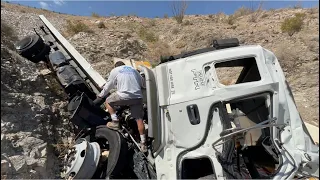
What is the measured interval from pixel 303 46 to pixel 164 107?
10453mm

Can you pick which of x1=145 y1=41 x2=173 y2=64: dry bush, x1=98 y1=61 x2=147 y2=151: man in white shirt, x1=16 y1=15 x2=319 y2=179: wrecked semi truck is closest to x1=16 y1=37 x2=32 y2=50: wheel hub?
x1=98 y1=61 x2=147 y2=151: man in white shirt

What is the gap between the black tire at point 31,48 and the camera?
6832 millimetres

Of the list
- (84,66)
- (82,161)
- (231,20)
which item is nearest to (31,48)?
(84,66)

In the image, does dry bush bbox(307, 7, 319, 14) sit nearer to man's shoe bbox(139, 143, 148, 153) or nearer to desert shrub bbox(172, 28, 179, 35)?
desert shrub bbox(172, 28, 179, 35)

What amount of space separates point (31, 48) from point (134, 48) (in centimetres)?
703

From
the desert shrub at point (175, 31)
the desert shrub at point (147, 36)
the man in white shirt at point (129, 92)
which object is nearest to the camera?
the man in white shirt at point (129, 92)

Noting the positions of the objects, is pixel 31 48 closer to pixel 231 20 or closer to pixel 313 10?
pixel 231 20

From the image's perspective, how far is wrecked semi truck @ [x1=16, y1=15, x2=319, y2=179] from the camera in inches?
166

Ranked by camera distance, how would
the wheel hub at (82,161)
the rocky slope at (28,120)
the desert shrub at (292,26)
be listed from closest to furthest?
the wheel hub at (82,161) < the rocky slope at (28,120) < the desert shrub at (292,26)

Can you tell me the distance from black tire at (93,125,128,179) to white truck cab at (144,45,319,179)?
1.80 ft

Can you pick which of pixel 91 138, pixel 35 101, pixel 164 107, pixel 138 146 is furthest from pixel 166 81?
pixel 35 101

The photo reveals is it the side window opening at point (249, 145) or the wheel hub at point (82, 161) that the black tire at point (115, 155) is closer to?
the wheel hub at point (82, 161)

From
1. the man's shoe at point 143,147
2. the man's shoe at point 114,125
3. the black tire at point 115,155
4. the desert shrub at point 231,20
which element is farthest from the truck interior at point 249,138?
the desert shrub at point 231,20

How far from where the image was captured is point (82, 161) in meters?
4.72
